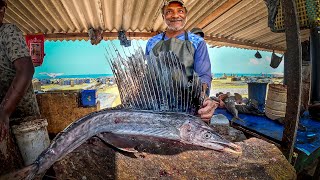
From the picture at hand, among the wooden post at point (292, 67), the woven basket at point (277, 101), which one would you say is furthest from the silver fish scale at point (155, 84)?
the woven basket at point (277, 101)

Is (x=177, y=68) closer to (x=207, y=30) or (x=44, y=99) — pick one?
(x=44, y=99)

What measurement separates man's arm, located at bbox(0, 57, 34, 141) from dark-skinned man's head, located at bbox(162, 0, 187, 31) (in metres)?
2.05

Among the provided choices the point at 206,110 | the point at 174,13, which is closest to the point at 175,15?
the point at 174,13

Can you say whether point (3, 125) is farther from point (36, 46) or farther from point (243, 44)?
point (243, 44)

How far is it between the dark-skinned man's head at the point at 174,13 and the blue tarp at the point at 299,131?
7.59 feet

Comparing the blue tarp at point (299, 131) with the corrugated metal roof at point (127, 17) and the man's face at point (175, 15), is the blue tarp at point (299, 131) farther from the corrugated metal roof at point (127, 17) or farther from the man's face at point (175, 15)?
the corrugated metal roof at point (127, 17)

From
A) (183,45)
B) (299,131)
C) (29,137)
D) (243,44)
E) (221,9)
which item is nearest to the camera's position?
(29,137)

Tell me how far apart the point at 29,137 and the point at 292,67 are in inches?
121

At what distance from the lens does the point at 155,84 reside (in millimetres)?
2154

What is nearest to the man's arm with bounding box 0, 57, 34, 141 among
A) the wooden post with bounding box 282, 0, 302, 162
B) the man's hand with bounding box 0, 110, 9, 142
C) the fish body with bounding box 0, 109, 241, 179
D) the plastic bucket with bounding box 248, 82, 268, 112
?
the man's hand with bounding box 0, 110, 9, 142

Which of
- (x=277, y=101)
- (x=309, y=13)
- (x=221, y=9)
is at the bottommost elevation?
(x=277, y=101)

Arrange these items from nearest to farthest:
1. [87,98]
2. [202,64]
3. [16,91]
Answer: [16,91]
[202,64]
[87,98]

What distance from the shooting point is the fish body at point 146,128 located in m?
1.82

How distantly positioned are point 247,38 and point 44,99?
7755mm
